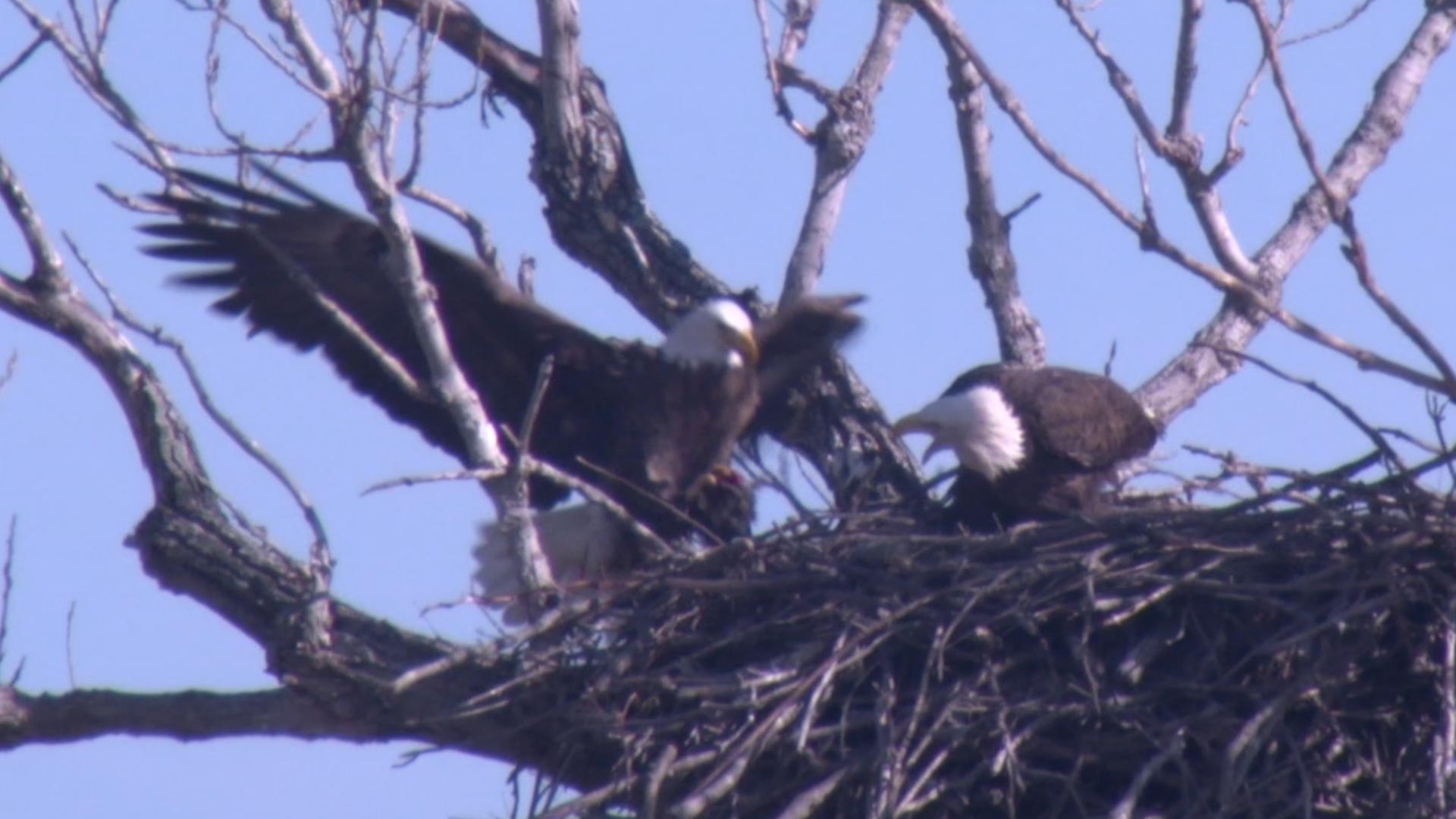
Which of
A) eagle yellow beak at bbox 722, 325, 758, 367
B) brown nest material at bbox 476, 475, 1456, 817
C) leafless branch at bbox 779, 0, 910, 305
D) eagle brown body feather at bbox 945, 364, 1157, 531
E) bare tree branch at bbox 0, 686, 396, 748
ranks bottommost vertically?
brown nest material at bbox 476, 475, 1456, 817

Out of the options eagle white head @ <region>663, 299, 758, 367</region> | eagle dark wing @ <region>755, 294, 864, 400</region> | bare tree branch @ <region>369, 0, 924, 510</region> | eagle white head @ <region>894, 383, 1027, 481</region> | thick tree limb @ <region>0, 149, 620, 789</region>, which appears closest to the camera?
thick tree limb @ <region>0, 149, 620, 789</region>

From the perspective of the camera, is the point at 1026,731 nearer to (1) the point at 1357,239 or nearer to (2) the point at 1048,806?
(2) the point at 1048,806

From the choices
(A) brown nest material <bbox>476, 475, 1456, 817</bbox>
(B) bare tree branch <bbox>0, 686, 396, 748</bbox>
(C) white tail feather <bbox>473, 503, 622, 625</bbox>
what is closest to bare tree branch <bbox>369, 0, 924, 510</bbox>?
(C) white tail feather <bbox>473, 503, 622, 625</bbox>

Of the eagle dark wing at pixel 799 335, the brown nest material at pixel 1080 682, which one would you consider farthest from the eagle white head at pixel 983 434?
the brown nest material at pixel 1080 682

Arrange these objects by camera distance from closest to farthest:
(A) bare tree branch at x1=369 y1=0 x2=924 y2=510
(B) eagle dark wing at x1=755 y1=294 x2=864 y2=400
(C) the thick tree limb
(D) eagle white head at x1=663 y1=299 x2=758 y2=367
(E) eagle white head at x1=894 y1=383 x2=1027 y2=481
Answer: (C) the thick tree limb, (E) eagle white head at x1=894 y1=383 x2=1027 y2=481, (A) bare tree branch at x1=369 y1=0 x2=924 y2=510, (D) eagle white head at x1=663 y1=299 x2=758 y2=367, (B) eagle dark wing at x1=755 y1=294 x2=864 y2=400

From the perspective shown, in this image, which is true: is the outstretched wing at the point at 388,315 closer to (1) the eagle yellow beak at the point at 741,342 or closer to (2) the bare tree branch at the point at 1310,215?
(1) the eagle yellow beak at the point at 741,342

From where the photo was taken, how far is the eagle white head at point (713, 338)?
19.2 feet

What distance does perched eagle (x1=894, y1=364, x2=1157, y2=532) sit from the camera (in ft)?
18.1

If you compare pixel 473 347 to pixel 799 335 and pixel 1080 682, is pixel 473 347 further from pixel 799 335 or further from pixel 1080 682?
pixel 1080 682

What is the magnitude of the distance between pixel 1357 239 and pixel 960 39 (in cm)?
88

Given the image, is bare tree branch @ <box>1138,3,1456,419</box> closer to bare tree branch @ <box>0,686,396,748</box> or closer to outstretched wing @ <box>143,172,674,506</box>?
outstretched wing @ <box>143,172,674,506</box>

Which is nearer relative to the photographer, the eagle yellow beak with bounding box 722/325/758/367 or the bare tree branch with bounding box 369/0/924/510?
the bare tree branch with bounding box 369/0/924/510

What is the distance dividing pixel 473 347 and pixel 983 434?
4.42 feet

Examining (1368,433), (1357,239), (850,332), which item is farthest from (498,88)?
(1357,239)
